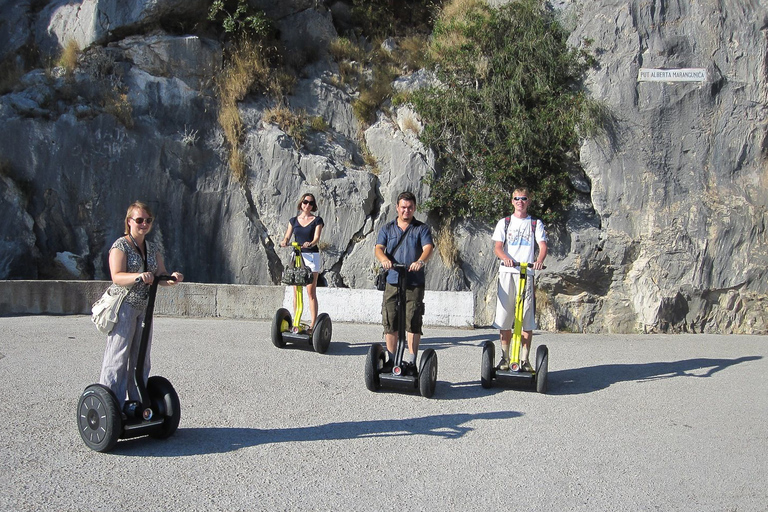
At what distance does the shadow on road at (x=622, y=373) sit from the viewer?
6.97 m

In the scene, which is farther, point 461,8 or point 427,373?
point 461,8

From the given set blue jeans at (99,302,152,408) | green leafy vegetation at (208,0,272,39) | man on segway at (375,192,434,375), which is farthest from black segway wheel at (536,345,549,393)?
green leafy vegetation at (208,0,272,39)

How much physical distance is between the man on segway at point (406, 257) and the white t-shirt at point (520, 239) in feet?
3.05

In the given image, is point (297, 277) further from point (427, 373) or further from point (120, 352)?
point (120, 352)

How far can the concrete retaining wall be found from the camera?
11008 mm

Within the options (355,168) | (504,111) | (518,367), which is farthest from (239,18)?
(518,367)

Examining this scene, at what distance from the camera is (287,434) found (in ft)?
16.7

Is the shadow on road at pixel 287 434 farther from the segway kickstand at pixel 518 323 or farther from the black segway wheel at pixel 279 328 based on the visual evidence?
the black segway wheel at pixel 279 328

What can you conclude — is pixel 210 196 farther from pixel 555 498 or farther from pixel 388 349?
pixel 555 498

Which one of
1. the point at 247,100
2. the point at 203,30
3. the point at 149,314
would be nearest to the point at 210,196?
the point at 247,100

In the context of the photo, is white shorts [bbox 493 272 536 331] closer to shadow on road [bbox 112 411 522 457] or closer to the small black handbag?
shadow on road [bbox 112 411 522 457]

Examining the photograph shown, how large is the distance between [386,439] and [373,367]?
4.10ft

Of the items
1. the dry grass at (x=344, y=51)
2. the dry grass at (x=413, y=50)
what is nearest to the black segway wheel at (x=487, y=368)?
the dry grass at (x=413, y=50)

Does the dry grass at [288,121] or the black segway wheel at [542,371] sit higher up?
the dry grass at [288,121]
